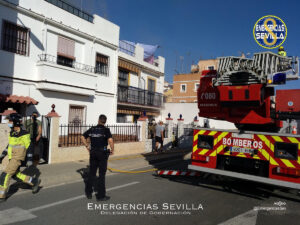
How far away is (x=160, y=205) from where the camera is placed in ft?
17.4

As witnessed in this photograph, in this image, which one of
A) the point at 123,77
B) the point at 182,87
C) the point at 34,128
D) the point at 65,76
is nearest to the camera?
the point at 34,128

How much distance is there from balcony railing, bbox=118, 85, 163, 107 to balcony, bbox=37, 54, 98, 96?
3666 mm

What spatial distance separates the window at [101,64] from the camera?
16.7 m

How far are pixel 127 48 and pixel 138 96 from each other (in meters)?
3.79

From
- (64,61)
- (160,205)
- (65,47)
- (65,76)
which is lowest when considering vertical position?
(160,205)

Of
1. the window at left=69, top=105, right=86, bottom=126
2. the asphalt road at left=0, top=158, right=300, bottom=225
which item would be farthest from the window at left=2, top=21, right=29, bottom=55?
the asphalt road at left=0, top=158, right=300, bottom=225

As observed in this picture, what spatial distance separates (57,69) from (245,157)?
1031cm

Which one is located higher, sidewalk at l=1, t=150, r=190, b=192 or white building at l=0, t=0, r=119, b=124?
white building at l=0, t=0, r=119, b=124

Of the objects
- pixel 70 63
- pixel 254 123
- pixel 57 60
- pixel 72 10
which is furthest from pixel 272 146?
pixel 72 10

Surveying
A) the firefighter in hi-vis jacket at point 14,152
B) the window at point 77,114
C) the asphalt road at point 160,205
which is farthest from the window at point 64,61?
the firefighter in hi-vis jacket at point 14,152

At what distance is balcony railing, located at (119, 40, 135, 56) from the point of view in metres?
19.6

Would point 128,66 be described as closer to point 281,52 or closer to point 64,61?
point 64,61

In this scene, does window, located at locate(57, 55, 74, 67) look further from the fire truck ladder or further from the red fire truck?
the fire truck ladder

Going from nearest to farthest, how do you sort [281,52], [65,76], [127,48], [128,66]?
[281,52] < [65,76] < [128,66] < [127,48]
